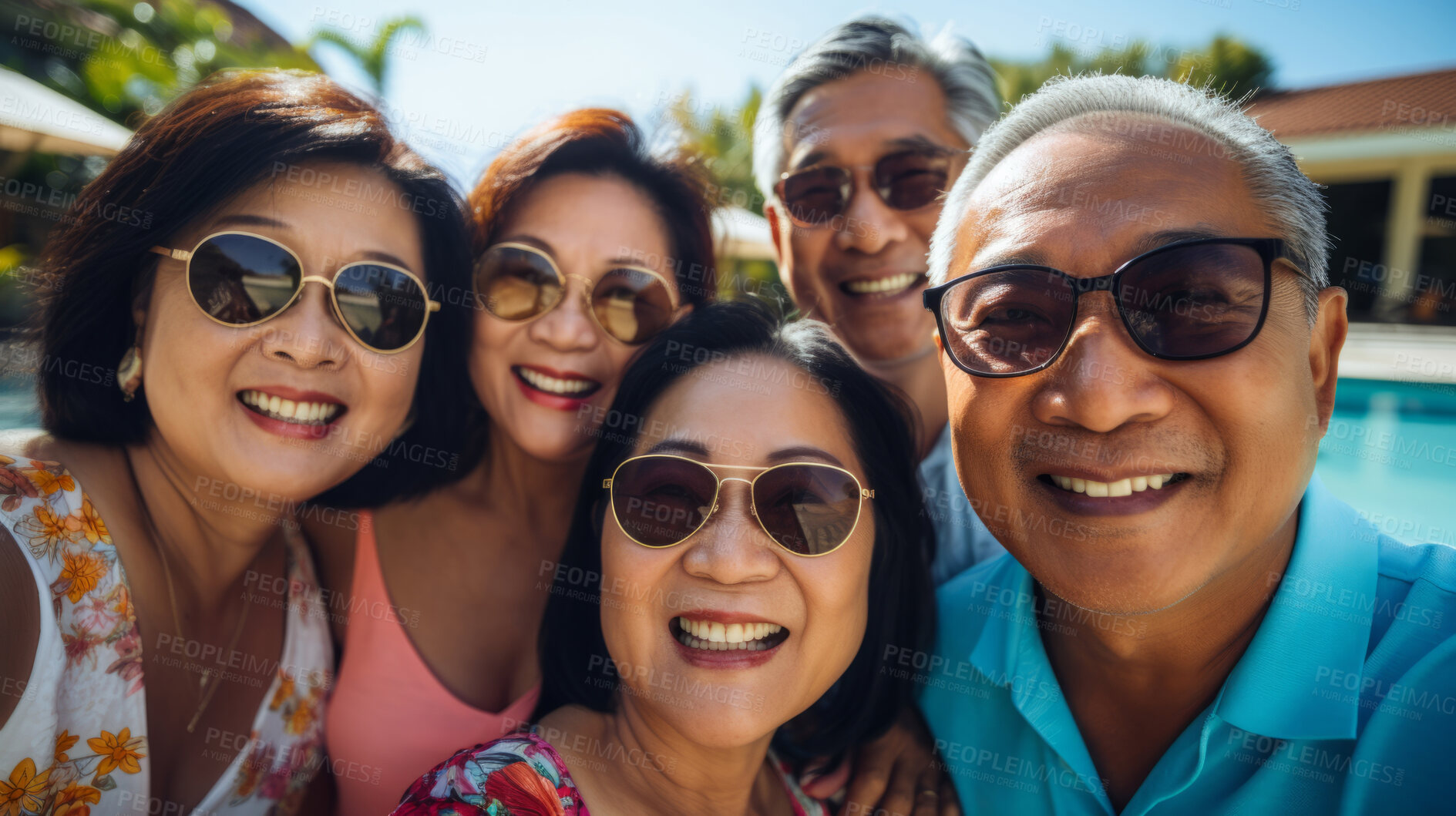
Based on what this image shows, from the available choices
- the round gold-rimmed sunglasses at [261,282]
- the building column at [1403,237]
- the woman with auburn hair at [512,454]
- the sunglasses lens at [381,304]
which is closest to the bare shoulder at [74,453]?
the round gold-rimmed sunglasses at [261,282]

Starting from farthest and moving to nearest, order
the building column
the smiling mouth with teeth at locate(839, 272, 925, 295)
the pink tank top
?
1. the building column
2. the smiling mouth with teeth at locate(839, 272, 925, 295)
3. the pink tank top

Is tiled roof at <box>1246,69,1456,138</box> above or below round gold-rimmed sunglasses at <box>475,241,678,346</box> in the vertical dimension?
above

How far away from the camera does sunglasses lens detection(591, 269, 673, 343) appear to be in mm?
2574

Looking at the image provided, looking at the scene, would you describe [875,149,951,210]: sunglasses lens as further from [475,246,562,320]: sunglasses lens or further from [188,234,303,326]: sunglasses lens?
[188,234,303,326]: sunglasses lens

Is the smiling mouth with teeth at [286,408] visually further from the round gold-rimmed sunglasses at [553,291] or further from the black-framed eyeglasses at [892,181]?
the black-framed eyeglasses at [892,181]

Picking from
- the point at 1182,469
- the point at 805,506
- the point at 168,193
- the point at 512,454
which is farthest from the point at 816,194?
the point at 168,193

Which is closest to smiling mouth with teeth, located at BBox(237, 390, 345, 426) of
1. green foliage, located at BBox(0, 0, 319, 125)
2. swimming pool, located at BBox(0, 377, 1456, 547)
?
swimming pool, located at BBox(0, 377, 1456, 547)

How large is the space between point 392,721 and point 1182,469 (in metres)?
2.28

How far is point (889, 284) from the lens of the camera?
338cm

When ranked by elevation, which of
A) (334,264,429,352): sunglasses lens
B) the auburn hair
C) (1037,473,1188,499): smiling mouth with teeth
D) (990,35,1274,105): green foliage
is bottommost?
A: (1037,473,1188,499): smiling mouth with teeth

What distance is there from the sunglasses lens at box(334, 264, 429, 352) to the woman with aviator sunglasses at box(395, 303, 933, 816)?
69 centimetres

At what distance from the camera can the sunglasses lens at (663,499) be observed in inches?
73.3

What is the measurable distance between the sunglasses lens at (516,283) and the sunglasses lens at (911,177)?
1461 millimetres

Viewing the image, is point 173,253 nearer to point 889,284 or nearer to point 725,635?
Result: point 725,635
